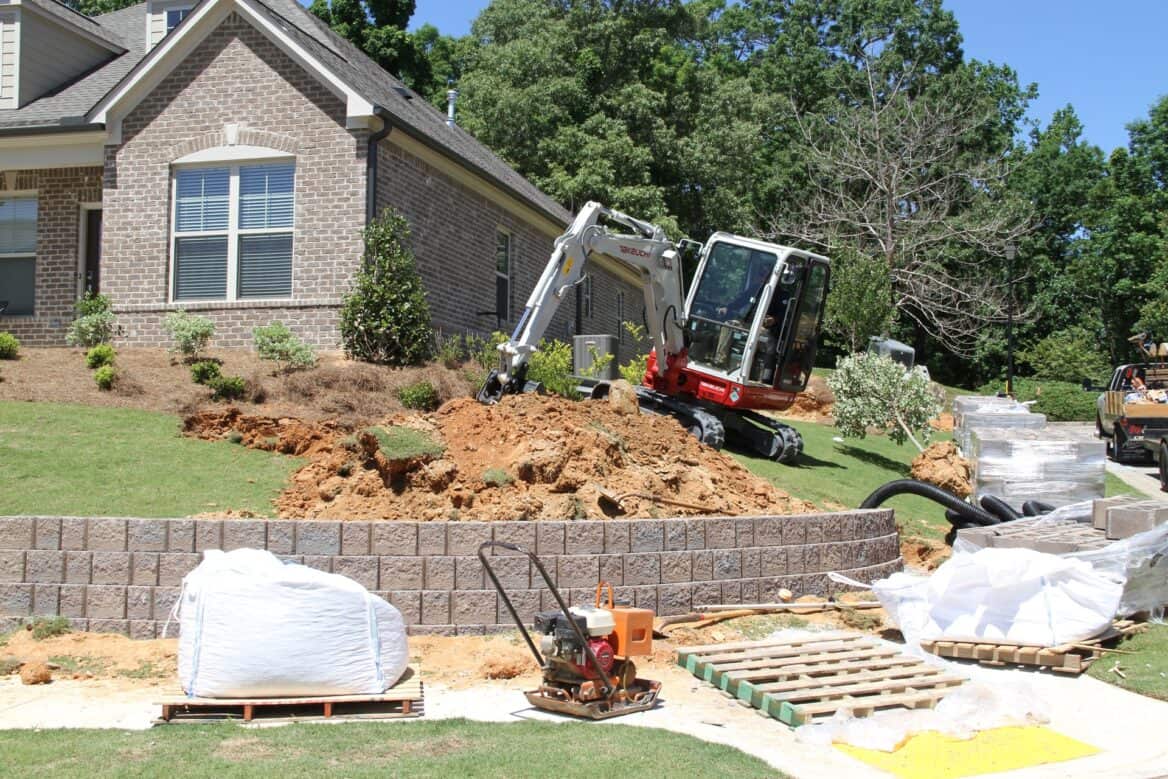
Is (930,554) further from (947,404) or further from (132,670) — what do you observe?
(947,404)

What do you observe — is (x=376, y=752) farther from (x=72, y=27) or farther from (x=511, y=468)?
(x=72, y=27)

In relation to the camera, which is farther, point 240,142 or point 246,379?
point 240,142

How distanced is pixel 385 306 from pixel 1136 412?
17.8 metres

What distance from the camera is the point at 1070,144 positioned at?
173 ft

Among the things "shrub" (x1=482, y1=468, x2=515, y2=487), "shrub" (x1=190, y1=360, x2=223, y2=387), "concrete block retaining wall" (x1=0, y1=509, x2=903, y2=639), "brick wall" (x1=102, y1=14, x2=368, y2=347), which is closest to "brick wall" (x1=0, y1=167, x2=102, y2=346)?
"brick wall" (x1=102, y1=14, x2=368, y2=347)

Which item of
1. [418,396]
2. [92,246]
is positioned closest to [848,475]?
[418,396]

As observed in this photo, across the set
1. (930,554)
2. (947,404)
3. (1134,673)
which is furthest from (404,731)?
(947,404)

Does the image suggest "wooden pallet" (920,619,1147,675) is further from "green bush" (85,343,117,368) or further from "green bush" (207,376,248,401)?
"green bush" (85,343,117,368)

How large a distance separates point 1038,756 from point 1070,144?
52638mm

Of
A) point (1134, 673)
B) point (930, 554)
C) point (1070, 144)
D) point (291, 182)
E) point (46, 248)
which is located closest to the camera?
point (1134, 673)

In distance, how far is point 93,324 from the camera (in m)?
16.8

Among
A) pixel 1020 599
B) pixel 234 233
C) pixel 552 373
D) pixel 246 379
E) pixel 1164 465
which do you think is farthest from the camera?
pixel 1164 465

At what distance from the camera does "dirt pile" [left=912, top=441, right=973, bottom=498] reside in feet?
54.9

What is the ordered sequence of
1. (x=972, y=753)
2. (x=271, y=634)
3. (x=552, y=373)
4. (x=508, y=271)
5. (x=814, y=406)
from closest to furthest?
(x=972, y=753) < (x=271, y=634) < (x=552, y=373) < (x=508, y=271) < (x=814, y=406)
